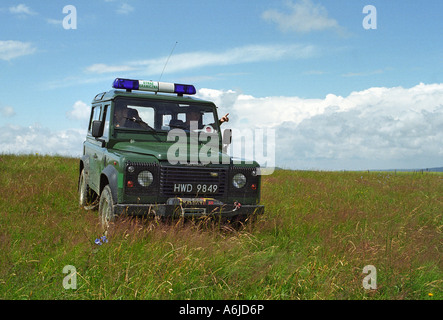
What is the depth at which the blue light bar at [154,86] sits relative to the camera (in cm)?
671

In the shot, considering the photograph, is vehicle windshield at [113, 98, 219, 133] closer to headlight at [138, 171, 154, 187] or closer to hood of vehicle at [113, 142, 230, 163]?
hood of vehicle at [113, 142, 230, 163]

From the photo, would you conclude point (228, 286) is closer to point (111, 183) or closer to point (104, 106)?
point (111, 183)

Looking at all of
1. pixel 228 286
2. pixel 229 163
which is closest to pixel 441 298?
pixel 228 286

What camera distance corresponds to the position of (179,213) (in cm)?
505

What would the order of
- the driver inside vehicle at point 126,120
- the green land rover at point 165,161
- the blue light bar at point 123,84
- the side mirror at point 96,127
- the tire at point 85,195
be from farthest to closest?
the tire at point 85,195 < the blue light bar at point 123,84 < the driver inside vehicle at point 126,120 < the side mirror at point 96,127 < the green land rover at point 165,161

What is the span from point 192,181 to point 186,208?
1.32 feet

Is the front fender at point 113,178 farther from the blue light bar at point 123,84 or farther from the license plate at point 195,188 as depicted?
the blue light bar at point 123,84

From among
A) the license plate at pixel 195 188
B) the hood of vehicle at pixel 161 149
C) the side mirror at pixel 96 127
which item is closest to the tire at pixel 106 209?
the hood of vehicle at pixel 161 149

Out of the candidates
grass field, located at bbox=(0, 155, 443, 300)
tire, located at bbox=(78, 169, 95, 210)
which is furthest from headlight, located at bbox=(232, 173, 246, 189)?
tire, located at bbox=(78, 169, 95, 210)

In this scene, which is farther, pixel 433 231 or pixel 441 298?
pixel 433 231

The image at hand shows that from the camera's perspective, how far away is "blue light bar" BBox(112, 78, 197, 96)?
22.0 ft

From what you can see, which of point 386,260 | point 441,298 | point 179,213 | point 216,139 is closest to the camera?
point 441,298
